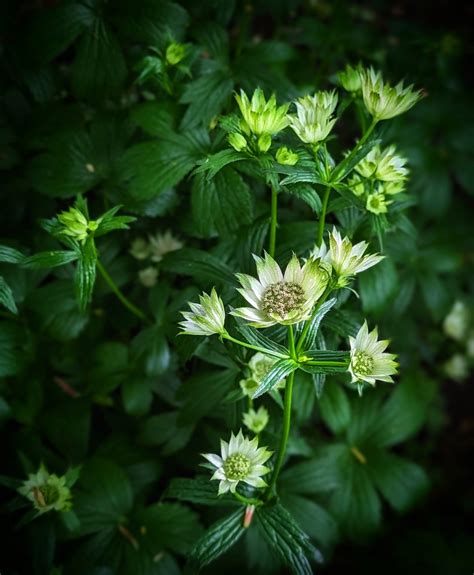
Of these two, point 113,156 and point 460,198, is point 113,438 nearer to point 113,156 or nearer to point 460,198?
point 113,156

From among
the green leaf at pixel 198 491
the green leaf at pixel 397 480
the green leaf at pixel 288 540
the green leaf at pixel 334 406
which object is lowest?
the green leaf at pixel 397 480

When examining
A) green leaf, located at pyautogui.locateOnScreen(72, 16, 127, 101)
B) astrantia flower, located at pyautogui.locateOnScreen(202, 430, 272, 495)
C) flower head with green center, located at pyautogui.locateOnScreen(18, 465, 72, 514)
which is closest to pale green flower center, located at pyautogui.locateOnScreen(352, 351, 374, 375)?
astrantia flower, located at pyautogui.locateOnScreen(202, 430, 272, 495)

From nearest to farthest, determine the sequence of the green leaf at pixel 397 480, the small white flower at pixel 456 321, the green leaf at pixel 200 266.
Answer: the green leaf at pixel 200 266 → the green leaf at pixel 397 480 → the small white flower at pixel 456 321

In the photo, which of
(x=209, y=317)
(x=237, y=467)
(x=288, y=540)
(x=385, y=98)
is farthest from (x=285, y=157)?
(x=288, y=540)

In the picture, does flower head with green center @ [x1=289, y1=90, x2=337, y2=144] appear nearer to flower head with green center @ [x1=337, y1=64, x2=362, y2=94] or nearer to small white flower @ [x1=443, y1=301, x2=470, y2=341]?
flower head with green center @ [x1=337, y1=64, x2=362, y2=94]

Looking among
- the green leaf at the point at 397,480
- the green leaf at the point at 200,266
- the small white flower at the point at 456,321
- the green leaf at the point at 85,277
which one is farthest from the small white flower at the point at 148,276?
the small white flower at the point at 456,321

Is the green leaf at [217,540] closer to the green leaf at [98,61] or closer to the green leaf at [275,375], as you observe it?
the green leaf at [275,375]

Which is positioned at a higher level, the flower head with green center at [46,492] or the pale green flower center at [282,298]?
the pale green flower center at [282,298]

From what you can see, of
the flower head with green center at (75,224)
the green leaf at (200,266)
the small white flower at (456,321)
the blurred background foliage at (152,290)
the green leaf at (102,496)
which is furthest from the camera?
the small white flower at (456,321)
